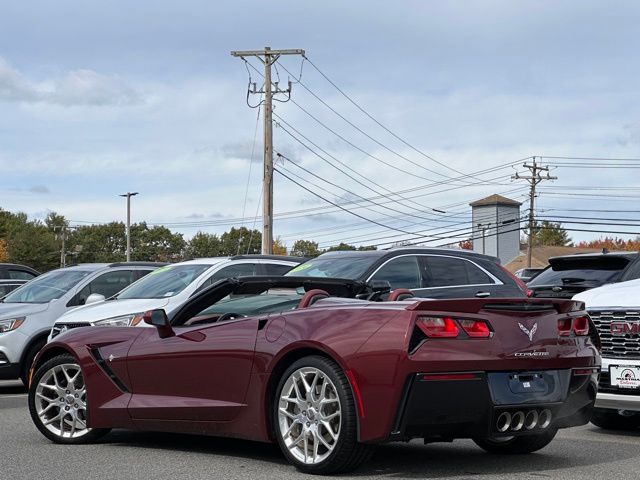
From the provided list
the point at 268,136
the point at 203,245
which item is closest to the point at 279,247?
the point at 203,245

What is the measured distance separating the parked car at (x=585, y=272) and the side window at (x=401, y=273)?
1.39 meters

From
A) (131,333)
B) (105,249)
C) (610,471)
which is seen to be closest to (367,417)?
(610,471)

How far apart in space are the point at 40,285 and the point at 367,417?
32.9 ft

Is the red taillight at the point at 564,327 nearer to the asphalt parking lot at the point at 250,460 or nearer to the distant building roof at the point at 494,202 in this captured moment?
the asphalt parking lot at the point at 250,460

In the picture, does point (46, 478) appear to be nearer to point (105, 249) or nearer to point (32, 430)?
point (32, 430)

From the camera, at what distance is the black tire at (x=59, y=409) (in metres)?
8.00

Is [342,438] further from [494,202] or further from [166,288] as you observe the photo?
[494,202]

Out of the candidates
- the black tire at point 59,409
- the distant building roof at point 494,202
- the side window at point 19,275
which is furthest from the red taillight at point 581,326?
the distant building roof at point 494,202

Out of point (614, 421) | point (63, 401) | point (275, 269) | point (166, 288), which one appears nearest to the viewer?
point (63, 401)

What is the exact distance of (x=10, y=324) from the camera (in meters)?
13.7

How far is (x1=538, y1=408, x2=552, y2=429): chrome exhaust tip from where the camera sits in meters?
6.54

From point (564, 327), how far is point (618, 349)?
2.05 metres

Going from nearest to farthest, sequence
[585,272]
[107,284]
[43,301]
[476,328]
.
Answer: [476,328]
[585,272]
[43,301]
[107,284]

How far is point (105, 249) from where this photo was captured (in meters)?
142
